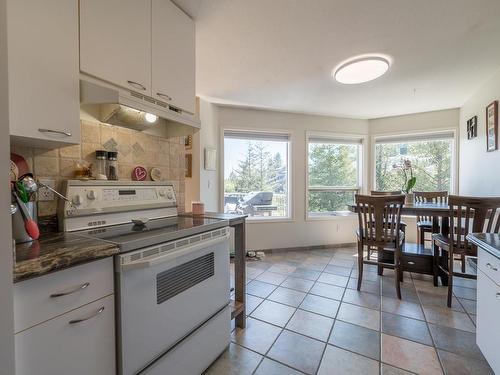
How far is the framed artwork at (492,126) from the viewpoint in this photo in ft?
8.26

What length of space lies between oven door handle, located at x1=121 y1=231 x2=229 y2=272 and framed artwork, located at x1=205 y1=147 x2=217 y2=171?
6.62 ft

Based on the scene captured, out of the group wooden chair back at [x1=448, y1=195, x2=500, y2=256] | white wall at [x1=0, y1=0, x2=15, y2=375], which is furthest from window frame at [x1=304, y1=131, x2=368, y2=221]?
white wall at [x1=0, y1=0, x2=15, y2=375]

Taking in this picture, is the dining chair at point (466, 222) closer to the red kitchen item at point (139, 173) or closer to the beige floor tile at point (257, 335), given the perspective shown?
the beige floor tile at point (257, 335)

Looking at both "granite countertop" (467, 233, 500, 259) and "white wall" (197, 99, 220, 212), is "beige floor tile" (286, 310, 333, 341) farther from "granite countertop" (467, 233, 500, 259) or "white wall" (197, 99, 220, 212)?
"white wall" (197, 99, 220, 212)

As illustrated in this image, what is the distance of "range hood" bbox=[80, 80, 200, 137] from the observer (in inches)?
45.7

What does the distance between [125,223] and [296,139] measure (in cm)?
306

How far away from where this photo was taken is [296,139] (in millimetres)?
3893

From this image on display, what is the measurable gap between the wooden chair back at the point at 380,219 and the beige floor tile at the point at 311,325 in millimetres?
980

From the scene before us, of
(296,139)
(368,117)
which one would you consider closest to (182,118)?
(296,139)

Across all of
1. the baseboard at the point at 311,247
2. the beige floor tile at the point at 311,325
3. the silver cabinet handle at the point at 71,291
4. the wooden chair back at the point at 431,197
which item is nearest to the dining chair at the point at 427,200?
the wooden chair back at the point at 431,197

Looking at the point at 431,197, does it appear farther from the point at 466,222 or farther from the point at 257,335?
the point at 257,335

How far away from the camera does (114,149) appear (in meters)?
1.55

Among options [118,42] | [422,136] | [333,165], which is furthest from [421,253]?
[118,42]

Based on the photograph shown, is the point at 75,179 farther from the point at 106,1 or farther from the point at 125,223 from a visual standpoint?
the point at 106,1
